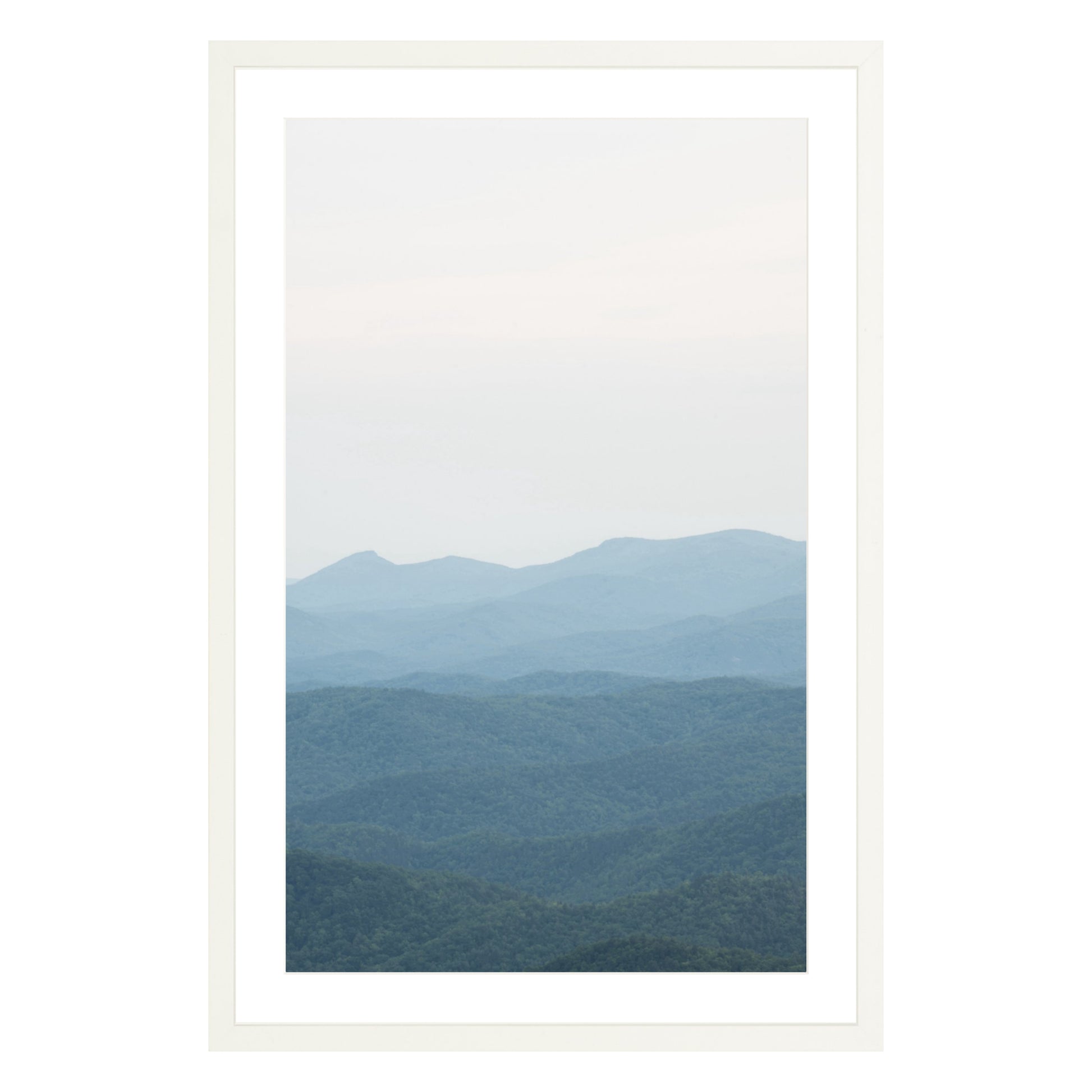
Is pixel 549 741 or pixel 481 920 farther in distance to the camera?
pixel 549 741

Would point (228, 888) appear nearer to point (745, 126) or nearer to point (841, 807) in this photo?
point (841, 807)

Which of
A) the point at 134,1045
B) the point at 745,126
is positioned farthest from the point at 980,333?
the point at 134,1045

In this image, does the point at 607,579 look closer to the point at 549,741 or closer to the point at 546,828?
the point at 549,741

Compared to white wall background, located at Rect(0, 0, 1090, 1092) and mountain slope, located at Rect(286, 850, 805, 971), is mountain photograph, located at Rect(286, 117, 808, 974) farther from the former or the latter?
white wall background, located at Rect(0, 0, 1090, 1092)

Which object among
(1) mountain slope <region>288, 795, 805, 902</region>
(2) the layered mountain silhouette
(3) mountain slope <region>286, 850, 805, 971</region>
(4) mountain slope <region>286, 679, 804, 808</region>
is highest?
(2) the layered mountain silhouette

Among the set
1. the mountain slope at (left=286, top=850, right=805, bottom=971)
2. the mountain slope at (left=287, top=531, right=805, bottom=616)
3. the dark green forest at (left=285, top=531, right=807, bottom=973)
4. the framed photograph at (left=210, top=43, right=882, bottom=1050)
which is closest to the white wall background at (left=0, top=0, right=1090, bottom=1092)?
the framed photograph at (left=210, top=43, right=882, bottom=1050)

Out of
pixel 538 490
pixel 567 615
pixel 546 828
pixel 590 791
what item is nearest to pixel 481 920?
pixel 546 828

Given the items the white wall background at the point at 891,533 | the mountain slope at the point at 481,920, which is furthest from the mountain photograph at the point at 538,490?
the white wall background at the point at 891,533

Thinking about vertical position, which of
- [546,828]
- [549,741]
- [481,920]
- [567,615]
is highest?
[567,615]
